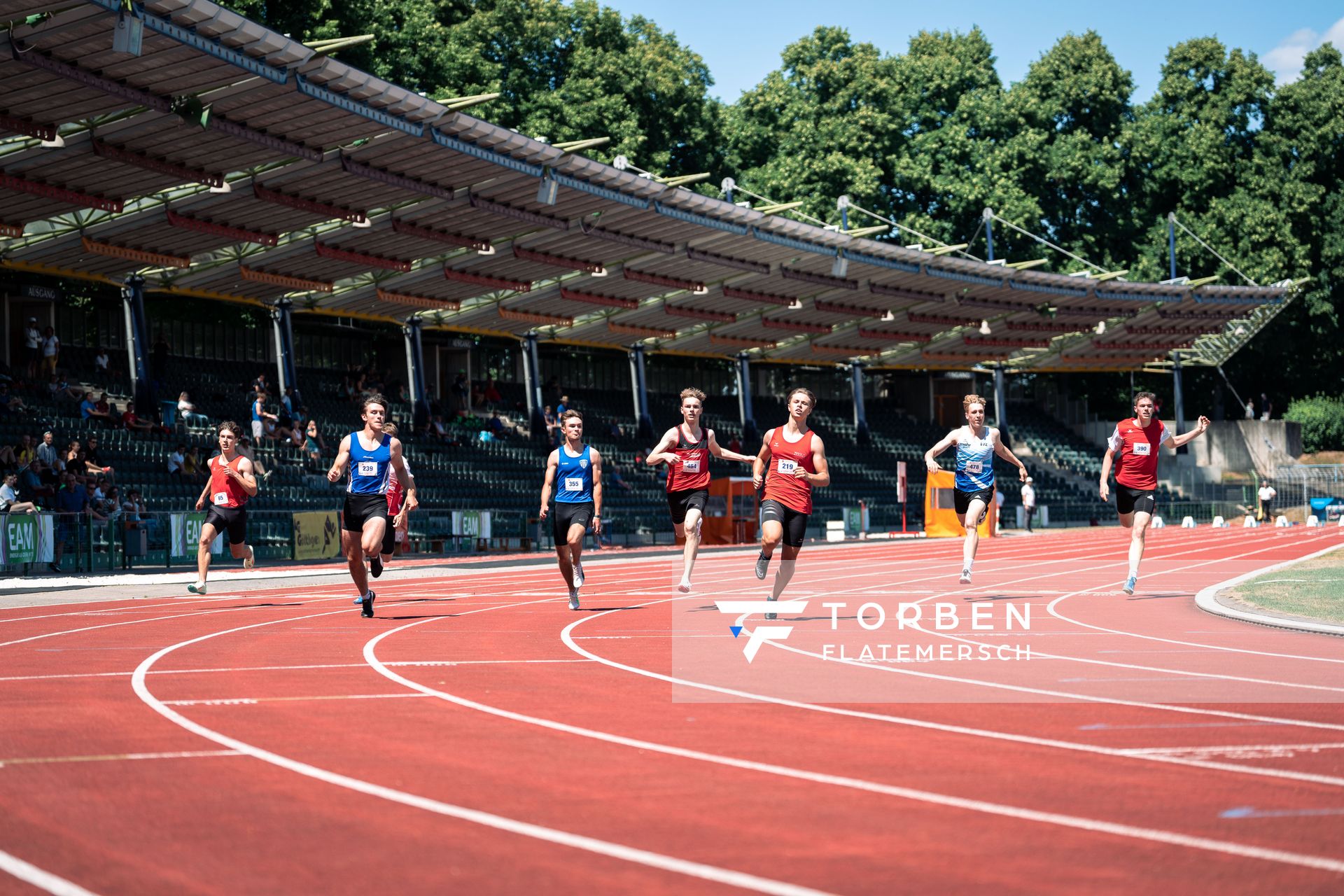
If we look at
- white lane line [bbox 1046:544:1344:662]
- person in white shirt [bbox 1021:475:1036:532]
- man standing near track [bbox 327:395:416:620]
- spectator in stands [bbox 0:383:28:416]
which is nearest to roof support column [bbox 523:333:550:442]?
person in white shirt [bbox 1021:475:1036:532]

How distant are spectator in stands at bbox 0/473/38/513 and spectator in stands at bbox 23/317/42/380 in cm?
984

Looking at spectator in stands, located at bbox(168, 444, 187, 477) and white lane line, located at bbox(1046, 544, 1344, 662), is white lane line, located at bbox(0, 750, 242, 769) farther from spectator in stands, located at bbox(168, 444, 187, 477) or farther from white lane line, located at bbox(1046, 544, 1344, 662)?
spectator in stands, located at bbox(168, 444, 187, 477)

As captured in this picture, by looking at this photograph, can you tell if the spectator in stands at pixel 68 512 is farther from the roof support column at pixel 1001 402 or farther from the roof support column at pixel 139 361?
the roof support column at pixel 1001 402

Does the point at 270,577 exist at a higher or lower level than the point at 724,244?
lower

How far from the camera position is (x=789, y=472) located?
550 inches

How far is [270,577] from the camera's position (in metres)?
24.2

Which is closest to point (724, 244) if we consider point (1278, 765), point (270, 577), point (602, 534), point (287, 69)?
point (602, 534)

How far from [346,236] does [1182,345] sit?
43.1 metres

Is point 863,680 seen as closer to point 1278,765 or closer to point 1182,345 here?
point 1278,765

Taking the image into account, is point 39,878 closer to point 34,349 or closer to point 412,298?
point 34,349

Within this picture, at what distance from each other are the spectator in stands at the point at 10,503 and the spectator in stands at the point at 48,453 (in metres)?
A: 2.22

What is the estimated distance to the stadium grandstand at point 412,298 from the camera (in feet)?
84.9

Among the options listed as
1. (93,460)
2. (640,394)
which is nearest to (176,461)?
(93,460)

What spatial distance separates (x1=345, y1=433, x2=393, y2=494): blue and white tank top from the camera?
14.5m
